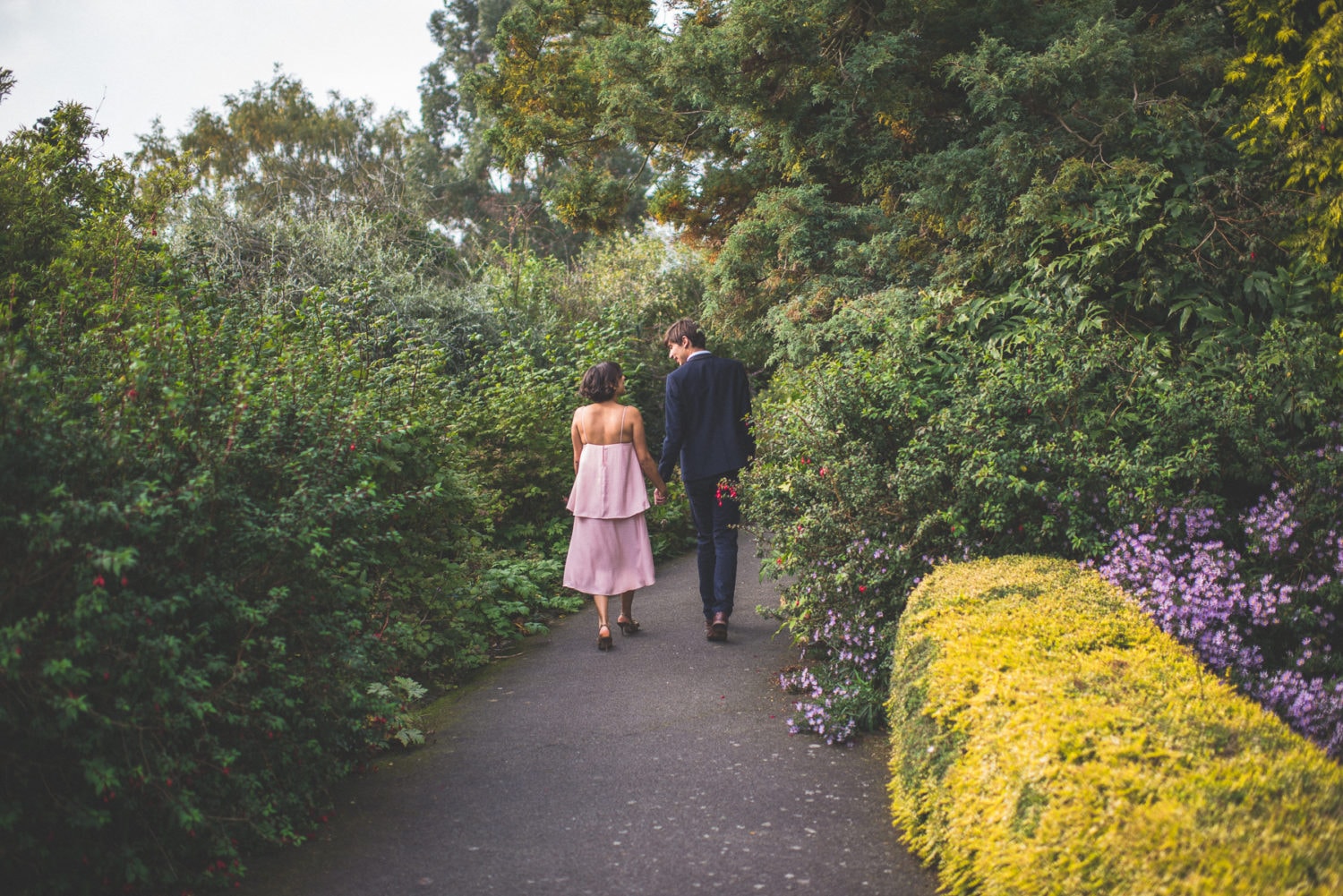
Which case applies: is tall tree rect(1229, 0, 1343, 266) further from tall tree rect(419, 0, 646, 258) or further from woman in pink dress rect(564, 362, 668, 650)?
tall tree rect(419, 0, 646, 258)

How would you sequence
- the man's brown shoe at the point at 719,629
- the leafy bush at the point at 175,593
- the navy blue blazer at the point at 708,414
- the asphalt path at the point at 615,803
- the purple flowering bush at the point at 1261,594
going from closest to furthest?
1. the leafy bush at the point at 175,593
2. the asphalt path at the point at 615,803
3. the purple flowering bush at the point at 1261,594
4. the man's brown shoe at the point at 719,629
5. the navy blue blazer at the point at 708,414

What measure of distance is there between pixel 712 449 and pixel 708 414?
25 cm

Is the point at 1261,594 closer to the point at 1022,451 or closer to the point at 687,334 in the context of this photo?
the point at 1022,451

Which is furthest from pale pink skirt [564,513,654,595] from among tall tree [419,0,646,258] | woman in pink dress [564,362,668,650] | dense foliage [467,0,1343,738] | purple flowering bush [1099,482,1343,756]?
tall tree [419,0,646,258]

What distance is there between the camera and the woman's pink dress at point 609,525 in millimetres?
6645

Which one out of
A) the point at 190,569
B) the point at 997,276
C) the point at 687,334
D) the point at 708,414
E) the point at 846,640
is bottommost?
the point at 846,640

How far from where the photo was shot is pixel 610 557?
22.0 feet

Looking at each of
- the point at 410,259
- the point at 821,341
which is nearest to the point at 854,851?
the point at 821,341

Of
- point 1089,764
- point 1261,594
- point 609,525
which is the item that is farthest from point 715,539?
point 1089,764

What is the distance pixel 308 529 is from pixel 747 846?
1945 millimetres

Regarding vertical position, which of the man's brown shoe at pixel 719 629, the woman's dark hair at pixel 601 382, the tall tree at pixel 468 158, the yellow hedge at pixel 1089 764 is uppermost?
the tall tree at pixel 468 158

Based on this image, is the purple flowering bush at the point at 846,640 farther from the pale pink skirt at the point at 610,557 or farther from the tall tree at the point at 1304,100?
the tall tree at the point at 1304,100

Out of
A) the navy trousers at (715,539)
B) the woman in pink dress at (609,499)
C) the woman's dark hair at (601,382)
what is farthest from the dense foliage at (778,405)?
the woman's dark hair at (601,382)

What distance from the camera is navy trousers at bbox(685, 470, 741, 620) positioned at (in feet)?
21.3
